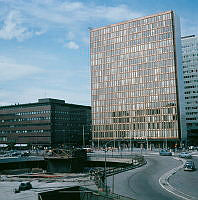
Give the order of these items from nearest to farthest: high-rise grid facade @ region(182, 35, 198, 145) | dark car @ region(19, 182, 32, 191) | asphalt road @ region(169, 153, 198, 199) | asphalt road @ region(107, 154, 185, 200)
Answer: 1. asphalt road @ region(107, 154, 185, 200)
2. asphalt road @ region(169, 153, 198, 199)
3. dark car @ region(19, 182, 32, 191)
4. high-rise grid facade @ region(182, 35, 198, 145)

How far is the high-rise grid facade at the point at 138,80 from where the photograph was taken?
487ft

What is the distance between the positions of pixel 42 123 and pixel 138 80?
64.5 meters

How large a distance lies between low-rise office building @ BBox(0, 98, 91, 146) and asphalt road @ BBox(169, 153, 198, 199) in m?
116

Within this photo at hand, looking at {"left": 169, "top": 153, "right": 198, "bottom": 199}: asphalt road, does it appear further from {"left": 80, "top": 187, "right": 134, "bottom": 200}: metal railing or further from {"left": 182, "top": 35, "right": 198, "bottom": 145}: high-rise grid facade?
{"left": 182, "top": 35, "right": 198, "bottom": 145}: high-rise grid facade

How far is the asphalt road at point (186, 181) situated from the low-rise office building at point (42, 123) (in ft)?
380

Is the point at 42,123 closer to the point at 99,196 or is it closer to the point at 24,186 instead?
the point at 24,186

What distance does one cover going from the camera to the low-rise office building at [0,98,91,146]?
172 m

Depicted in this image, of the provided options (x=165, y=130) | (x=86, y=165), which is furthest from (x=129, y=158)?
(x=165, y=130)

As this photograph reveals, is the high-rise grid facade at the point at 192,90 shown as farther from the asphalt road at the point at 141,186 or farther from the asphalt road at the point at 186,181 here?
the asphalt road at the point at 141,186

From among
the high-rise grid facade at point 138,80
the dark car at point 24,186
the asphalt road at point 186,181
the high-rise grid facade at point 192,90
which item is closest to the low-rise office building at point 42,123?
the high-rise grid facade at point 138,80

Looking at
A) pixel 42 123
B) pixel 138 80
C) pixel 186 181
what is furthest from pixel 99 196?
pixel 42 123

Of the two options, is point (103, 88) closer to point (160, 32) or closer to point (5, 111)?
point (160, 32)

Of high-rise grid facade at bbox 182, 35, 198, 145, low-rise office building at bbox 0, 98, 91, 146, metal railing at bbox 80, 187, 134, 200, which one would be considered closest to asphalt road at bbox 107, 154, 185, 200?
metal railing at bbox 80, 187, 134, 200

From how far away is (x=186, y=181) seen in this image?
44594 millimetres
